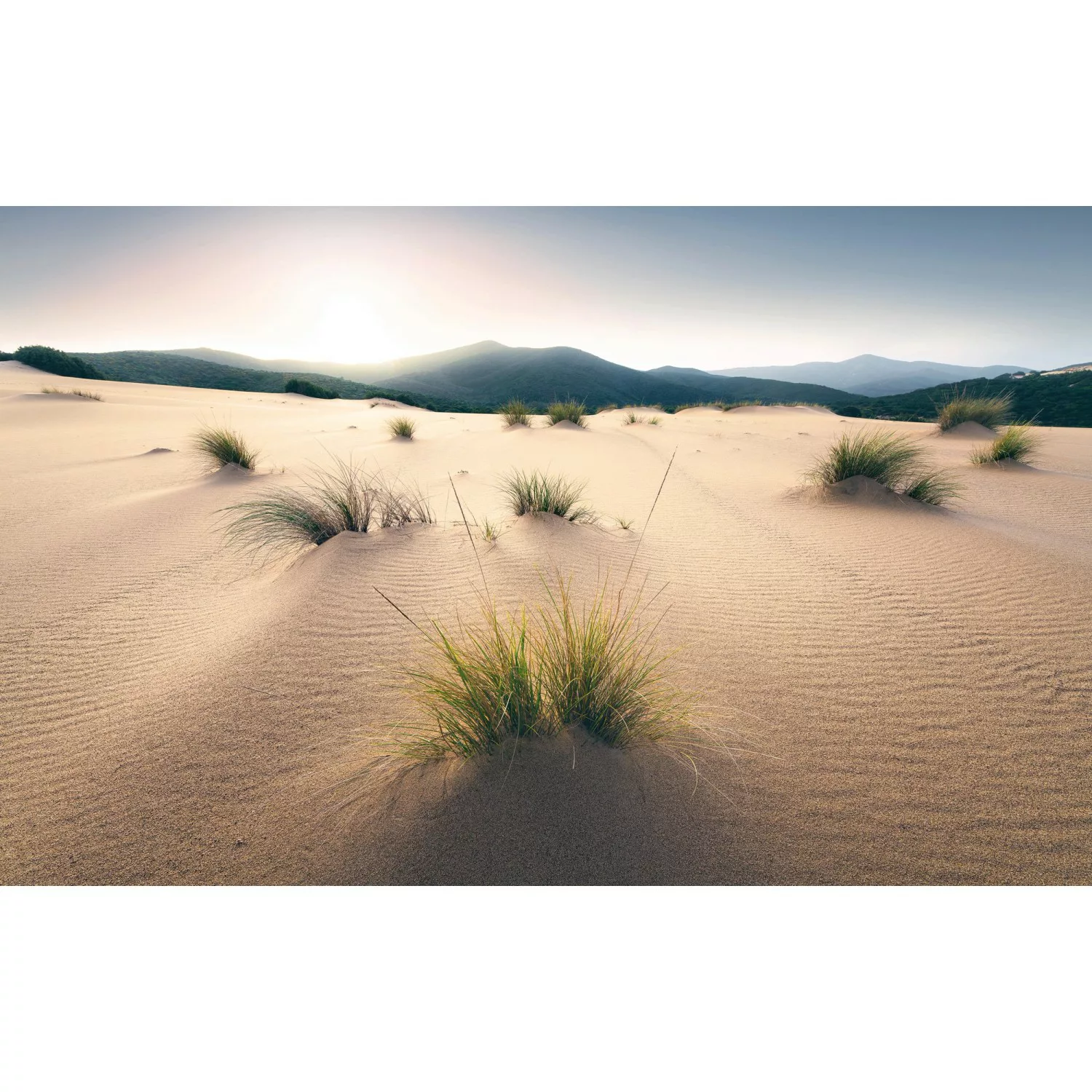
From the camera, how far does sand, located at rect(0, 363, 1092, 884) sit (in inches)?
57.3

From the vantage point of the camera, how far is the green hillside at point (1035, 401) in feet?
73.0

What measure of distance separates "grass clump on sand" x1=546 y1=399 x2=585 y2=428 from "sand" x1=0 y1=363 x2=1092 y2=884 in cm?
836

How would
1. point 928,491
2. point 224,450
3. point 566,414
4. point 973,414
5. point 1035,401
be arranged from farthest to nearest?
point 1035,401 → point 566,414 → point 973,414 → point 224,450 → point 928,491

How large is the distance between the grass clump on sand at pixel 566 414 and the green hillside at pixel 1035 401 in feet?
51.2

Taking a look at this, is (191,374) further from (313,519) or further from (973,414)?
(973,414)

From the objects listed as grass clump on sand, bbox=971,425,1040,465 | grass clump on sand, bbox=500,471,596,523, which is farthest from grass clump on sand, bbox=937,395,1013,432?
grass clump on sand, bbox=500,471,596,523

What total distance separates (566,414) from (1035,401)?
30.1 meters

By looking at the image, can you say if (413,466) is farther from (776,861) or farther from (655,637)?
(776,861)

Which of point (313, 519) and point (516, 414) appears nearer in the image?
point (313, 519)

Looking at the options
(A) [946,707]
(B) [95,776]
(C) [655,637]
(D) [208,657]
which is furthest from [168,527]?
(A) [946,707]

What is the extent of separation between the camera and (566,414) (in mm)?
12789

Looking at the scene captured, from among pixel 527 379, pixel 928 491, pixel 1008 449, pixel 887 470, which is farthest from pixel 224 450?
pixel 527 379

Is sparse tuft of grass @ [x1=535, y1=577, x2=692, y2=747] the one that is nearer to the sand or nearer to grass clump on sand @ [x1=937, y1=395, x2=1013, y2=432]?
the sand

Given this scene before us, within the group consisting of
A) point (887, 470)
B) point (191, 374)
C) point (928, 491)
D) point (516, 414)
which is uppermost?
point (191, 374)
